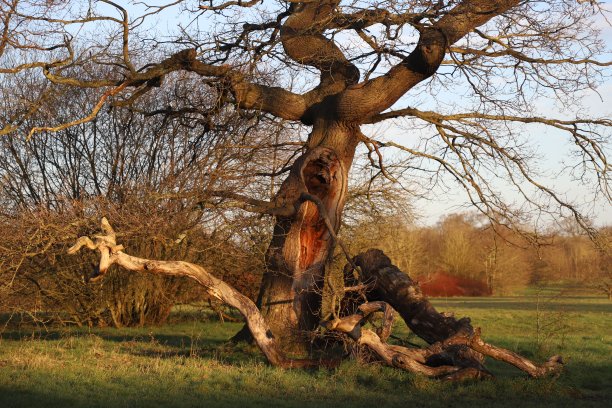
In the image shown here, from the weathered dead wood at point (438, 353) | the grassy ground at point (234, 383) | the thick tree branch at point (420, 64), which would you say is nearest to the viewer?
the grassy ground at point (234, 383)

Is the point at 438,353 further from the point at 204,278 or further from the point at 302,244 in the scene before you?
the point at 204,278

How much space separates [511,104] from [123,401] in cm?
906

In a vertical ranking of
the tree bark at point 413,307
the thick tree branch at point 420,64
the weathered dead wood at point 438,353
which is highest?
the thick tree branch at point 420,64

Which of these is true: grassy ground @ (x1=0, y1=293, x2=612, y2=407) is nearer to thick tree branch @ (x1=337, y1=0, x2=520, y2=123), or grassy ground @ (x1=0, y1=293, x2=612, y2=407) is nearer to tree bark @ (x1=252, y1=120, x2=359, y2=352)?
tree bark @ (x1=252, y1=120, x2=359, y2=352)

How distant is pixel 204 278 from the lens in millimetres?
10672

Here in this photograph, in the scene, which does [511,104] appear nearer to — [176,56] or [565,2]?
[565,2]

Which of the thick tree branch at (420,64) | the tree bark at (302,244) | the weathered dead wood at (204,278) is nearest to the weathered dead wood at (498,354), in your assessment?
the weathered dead wood at (204,278)

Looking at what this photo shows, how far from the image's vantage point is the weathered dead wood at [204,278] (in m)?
10.2

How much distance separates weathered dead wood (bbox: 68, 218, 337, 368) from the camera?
10227 millimetres

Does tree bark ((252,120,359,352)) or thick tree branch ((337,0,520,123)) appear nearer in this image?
thick tree branch ((337,0,520,123))

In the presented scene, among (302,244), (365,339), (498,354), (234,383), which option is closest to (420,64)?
(302,244)

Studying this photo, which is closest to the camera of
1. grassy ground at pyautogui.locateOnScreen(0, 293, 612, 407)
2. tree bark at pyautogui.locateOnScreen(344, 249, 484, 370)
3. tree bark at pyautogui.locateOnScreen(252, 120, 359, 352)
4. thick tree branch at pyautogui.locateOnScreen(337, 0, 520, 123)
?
grassy ground at pyautogui.locateOnScreen(0, 293, 612, 407)

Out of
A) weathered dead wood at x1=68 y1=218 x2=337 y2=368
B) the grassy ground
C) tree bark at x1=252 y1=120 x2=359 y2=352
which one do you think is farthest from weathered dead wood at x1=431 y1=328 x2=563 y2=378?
tree bark at x1=252 y1=120 x2=359 y2=352

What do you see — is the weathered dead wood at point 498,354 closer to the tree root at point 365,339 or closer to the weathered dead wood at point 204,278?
the tree root at point 365,339
